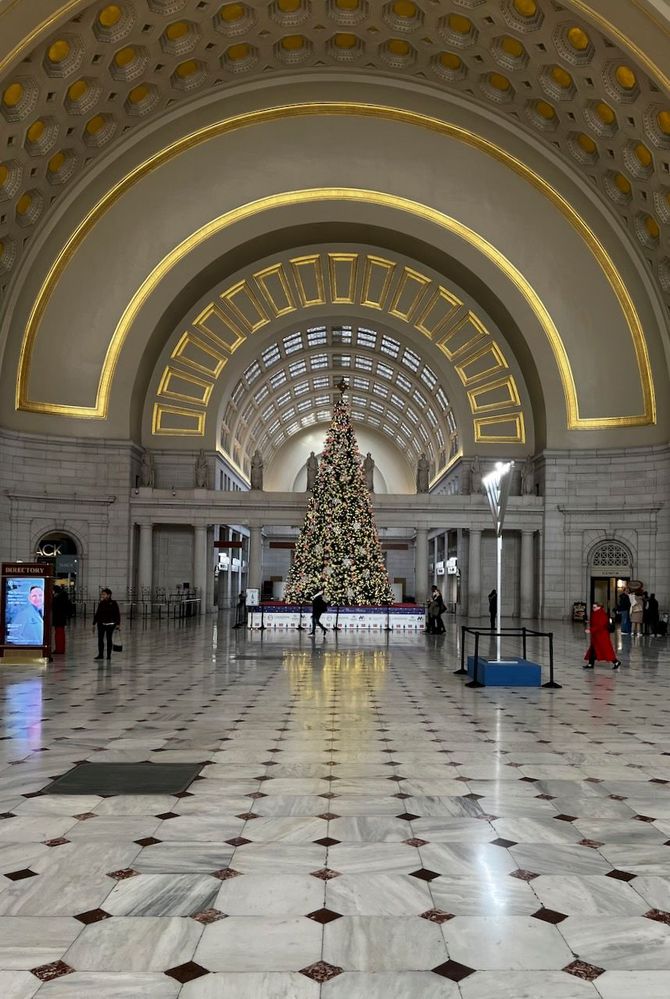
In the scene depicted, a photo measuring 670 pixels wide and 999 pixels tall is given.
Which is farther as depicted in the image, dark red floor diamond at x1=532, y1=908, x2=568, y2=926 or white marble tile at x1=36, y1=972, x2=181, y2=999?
dark red floor diamond at x1=532, y1=908, x2=568, y2=926

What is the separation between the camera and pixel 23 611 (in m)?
15.6

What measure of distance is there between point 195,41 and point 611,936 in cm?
2814

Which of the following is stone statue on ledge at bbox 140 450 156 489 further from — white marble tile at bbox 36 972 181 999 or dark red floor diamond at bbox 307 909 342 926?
white marble tile at bbox 36 972 181 999

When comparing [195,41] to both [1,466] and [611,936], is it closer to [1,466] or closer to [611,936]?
[1,466]

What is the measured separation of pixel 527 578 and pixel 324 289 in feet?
50.2

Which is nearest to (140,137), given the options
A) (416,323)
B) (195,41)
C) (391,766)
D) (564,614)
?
(195,41)

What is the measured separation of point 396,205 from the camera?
33.4m

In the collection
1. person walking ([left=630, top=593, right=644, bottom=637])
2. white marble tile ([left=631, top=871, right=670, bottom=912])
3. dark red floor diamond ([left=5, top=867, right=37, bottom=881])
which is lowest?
dark red floor diamond ([left=5, top=867, right=37, bottom=881])

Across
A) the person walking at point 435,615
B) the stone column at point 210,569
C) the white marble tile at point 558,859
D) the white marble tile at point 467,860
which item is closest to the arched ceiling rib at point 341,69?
the stone column at point 210,569

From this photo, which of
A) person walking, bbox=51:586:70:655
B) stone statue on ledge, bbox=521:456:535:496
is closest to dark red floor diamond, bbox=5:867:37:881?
person walking, bbox=51:586:70:655

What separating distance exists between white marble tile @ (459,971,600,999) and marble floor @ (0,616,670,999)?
11 mm

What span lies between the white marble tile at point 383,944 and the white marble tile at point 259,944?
0.30ft

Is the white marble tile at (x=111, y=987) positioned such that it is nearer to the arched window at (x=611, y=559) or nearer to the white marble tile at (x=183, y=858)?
the white marble tile at (x=183, y=858)

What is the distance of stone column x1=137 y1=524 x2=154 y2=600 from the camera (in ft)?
113
